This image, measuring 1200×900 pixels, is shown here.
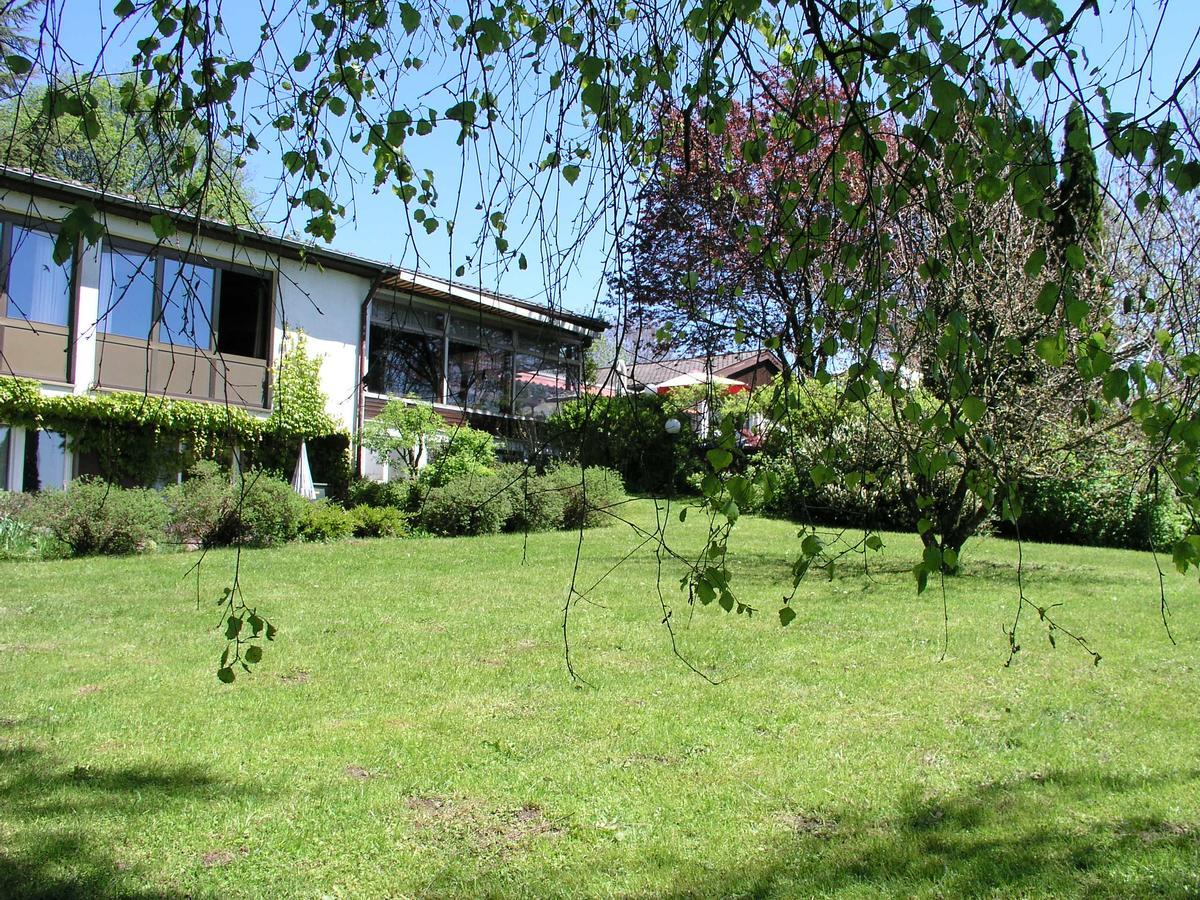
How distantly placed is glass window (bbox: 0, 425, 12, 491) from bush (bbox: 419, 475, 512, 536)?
6.59m

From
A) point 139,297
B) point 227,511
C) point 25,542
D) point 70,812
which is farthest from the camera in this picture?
point 139,297

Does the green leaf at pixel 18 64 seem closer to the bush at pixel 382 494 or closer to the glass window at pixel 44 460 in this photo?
the bush at pixel 382 494

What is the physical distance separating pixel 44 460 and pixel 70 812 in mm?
12574

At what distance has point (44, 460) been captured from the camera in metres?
14.7

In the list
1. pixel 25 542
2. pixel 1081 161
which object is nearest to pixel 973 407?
pixel 1081 161

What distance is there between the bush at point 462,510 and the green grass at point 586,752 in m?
5.34

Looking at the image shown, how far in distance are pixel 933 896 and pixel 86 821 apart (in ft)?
12.3

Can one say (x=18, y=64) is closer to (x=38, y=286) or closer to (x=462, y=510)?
(x=462, y=510)

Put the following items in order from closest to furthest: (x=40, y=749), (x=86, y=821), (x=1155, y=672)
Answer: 1. (x=86, y=821)
2. (x=40, y=749)
3. (x=1155, y=672)

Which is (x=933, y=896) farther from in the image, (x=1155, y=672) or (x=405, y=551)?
(x=405, y=551)

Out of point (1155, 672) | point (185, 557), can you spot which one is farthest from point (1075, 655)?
point (185, 557)

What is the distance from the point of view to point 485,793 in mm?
4570

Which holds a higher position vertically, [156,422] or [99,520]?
[156,422]

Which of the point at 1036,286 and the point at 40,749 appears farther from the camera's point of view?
the point at 1036,286
